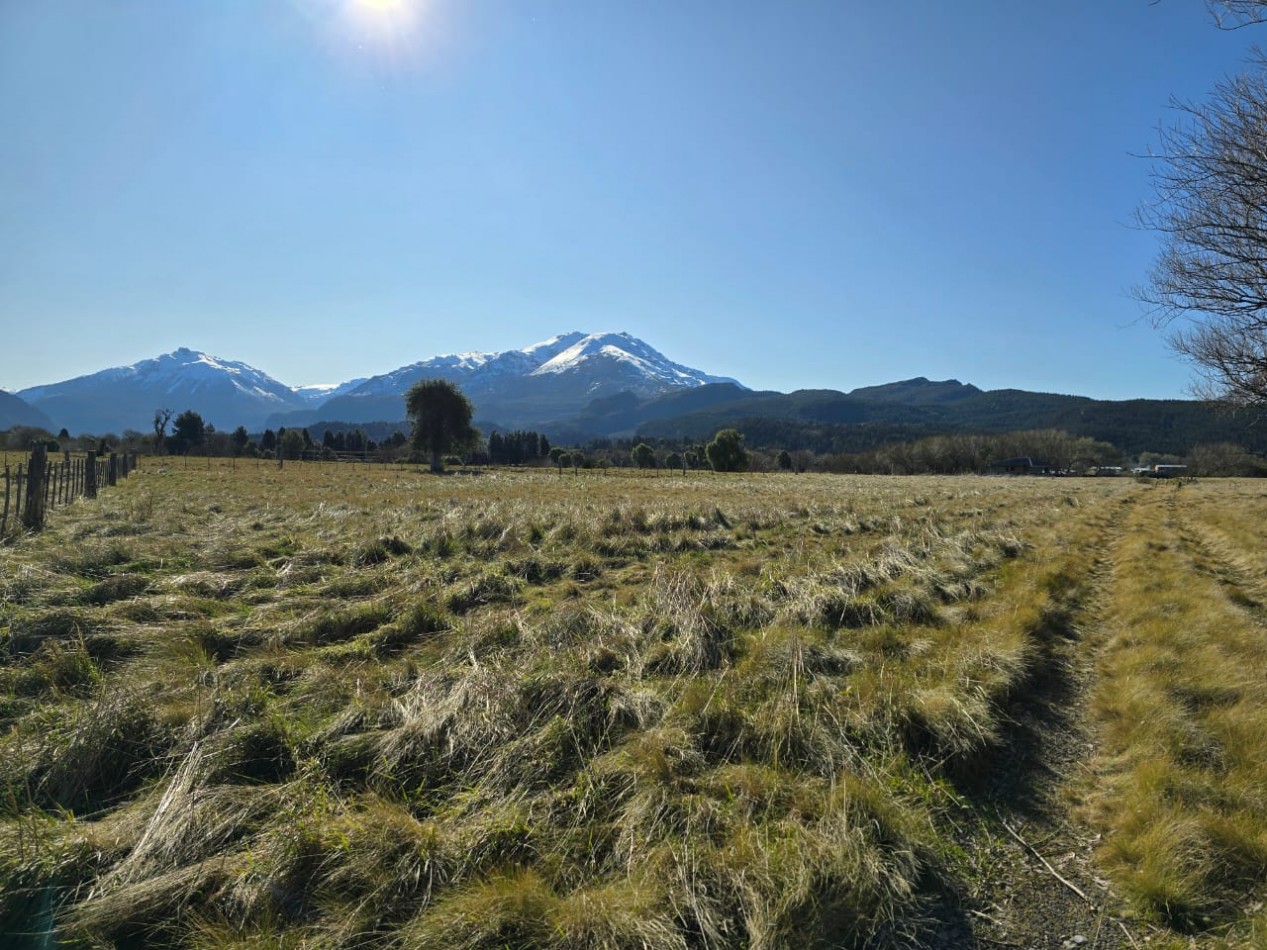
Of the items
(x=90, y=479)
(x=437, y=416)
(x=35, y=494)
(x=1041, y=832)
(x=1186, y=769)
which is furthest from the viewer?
(x=437, y=416)

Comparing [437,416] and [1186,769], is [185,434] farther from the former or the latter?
[1186,769]

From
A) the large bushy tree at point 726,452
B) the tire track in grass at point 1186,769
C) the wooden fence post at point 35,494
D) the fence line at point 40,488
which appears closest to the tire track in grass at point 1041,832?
the tire track in grass at point 1186,769

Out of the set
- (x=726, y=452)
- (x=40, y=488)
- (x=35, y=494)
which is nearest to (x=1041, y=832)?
(x=35, y=494)

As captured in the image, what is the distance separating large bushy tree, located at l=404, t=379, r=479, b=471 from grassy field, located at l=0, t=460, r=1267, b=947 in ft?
196

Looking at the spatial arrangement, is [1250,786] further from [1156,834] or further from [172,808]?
[172,808]

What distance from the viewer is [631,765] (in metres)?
3.68

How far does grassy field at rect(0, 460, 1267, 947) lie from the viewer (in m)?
2.69

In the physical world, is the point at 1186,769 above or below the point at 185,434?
below

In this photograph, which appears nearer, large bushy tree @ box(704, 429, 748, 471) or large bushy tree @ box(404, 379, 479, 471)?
large bushy tree @ box(404, 379, 479, 471)

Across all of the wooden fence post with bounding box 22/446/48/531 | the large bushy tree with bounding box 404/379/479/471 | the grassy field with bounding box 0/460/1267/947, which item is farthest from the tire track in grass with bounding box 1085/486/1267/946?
the large bushy tree with bounding box 404/379/479/471

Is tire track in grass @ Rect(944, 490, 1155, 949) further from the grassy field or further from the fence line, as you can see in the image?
the fence line

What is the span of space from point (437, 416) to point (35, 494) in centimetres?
5390

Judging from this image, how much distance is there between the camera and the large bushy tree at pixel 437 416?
65.0 meters

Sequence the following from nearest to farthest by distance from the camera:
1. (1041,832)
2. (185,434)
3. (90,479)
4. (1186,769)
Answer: (1041,832) → (1186,769) → (90,479) → (185,434)
